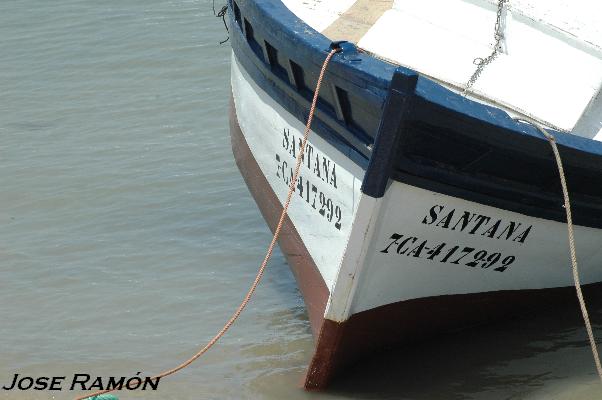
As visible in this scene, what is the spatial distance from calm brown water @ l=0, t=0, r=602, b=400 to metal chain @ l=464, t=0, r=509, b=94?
148cm

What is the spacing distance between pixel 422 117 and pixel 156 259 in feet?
10.9

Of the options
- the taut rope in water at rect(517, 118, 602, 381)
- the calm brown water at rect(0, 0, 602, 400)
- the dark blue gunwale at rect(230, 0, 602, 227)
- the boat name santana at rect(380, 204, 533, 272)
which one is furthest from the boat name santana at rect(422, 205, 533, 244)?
the calm brown water at rect(0, 0, 602, 400)

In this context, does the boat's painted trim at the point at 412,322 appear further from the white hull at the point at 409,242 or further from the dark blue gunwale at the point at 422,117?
the dark blue gunwale at the point at 422,117

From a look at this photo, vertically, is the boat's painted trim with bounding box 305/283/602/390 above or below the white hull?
below

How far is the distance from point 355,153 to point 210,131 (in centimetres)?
527

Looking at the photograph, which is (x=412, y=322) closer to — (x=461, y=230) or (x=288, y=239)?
(x=461, y=230)

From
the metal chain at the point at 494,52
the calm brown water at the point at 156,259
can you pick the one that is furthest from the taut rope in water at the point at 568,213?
the metal chain at the point at 494,52

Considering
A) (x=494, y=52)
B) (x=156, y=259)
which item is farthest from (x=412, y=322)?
(x=156, y=259)

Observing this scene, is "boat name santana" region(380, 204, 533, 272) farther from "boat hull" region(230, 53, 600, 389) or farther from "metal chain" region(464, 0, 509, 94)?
"metal chain" region(464, 0, 509, 94)

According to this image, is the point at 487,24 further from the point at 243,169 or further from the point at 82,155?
the point at 82,155

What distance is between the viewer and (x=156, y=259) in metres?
7.66

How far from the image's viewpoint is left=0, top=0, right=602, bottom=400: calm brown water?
19.4 ft

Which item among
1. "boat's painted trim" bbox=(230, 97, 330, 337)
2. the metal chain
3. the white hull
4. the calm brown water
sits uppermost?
the metal chain

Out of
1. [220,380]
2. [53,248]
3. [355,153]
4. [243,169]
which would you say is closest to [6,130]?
[53,248]
